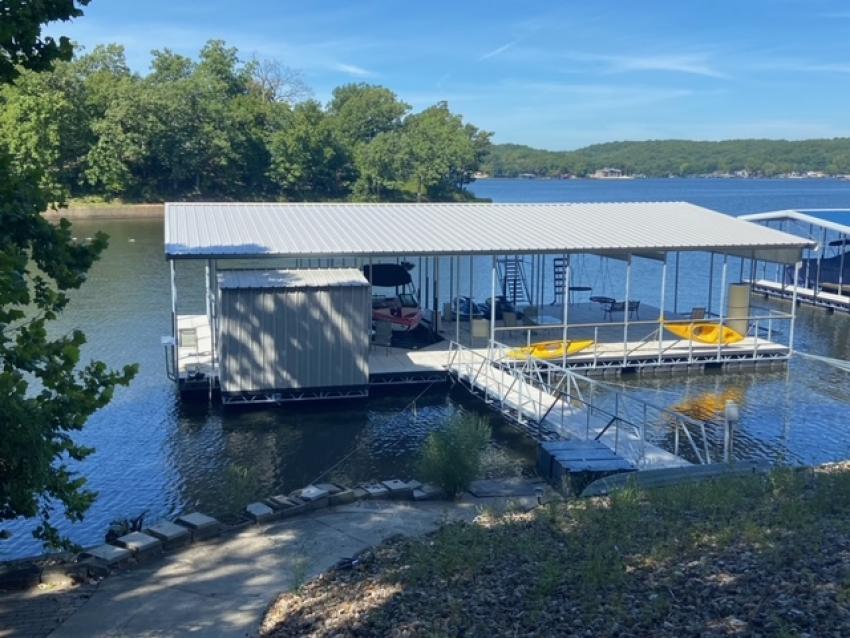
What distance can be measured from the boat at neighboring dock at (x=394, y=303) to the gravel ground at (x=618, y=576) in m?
13.1

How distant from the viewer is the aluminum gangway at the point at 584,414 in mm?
13660

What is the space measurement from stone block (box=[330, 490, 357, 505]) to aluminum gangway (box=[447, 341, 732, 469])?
4.10 m

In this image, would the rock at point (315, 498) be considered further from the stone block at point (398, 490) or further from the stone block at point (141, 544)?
the stone block at point (141, 544)

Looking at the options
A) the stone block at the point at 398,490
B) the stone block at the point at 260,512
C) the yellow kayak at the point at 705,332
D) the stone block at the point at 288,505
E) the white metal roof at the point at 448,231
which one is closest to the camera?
the stone block at the point at 260,512

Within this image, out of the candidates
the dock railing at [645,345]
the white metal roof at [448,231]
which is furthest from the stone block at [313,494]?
the dock railing at [645,345]

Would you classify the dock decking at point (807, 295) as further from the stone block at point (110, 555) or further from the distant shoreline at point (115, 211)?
the distant shoreline at point (115, 211)

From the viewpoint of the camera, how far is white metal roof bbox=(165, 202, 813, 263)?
19500 mm

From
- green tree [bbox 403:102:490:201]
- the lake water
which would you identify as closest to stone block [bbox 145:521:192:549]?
the lake water

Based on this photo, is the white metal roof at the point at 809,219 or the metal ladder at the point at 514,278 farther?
the white metal roof at the point at 809,219

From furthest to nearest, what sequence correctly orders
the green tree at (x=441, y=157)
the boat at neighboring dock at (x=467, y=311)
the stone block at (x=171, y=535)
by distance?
the green tree at (x=441, y=157) < the boat at neighboring dock at (x=467, y=311) < the stone block at (x=171, y=535)

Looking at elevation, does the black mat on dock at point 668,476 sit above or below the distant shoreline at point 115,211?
below

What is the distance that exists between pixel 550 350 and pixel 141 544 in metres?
12.9

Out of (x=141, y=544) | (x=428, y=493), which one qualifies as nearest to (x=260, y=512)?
(x=141, y=544)

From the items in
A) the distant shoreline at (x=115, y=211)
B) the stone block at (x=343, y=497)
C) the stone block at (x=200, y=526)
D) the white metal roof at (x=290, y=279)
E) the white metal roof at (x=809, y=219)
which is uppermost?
the white metal roof at (x=809, y=219)
